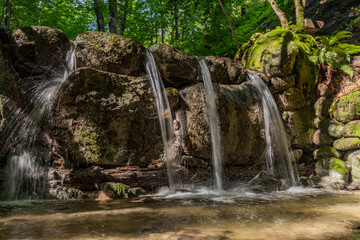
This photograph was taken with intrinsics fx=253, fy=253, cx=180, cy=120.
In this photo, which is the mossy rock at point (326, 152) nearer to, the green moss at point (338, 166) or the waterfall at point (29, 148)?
the green moss at point (338, 166)

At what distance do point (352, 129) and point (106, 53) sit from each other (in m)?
6.52

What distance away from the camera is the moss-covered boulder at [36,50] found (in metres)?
5.17

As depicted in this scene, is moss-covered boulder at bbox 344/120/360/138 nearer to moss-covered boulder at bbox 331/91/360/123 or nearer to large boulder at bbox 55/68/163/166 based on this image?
moss-covered boulder at bbox 331/91/360/123

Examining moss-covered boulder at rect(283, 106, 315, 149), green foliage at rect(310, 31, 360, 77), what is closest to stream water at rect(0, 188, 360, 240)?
moss-covered boulder at rect(283, 106, 315, 149)

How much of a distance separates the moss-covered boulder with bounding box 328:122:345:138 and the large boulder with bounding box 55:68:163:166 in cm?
507

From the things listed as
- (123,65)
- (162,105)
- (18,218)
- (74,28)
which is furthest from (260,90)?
(74,28)

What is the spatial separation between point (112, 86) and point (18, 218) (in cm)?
278

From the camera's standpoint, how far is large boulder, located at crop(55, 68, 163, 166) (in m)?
4.67

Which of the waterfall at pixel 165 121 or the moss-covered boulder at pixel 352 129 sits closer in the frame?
the waterfall at pixel 165 121

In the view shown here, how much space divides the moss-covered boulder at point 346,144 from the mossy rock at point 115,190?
577 centimetres

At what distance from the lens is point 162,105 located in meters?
5.45

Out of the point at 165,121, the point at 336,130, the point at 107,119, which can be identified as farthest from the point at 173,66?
the point at 336,130

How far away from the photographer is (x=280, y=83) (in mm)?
7414

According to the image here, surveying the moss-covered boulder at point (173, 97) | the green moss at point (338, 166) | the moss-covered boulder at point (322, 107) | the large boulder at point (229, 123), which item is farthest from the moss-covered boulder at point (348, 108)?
the moss-covered boulder at point (173, 97)
